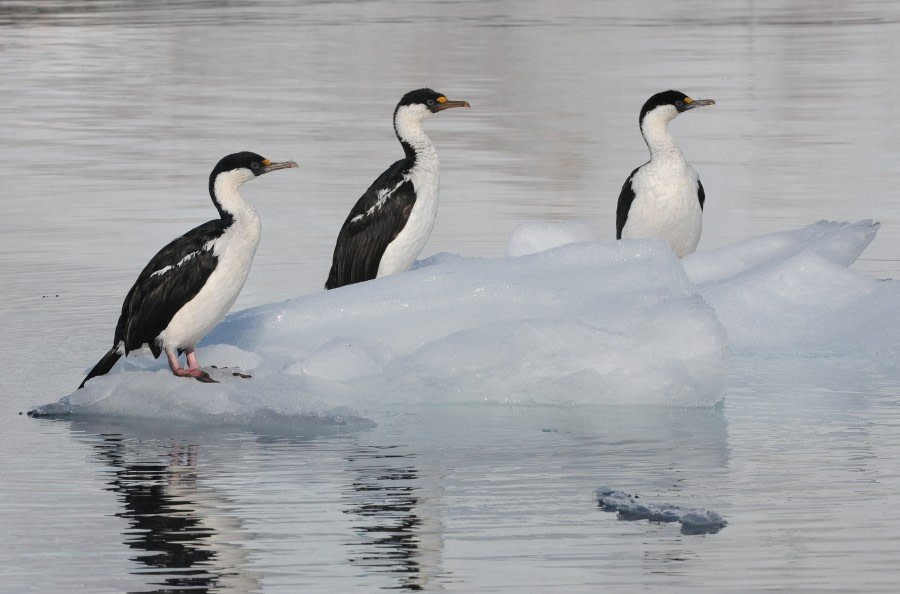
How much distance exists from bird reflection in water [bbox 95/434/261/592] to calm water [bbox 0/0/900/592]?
16 mm

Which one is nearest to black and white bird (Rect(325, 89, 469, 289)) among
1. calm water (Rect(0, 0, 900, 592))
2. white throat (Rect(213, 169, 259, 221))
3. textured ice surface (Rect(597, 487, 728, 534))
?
calm water (Rect(0, 0, 900, 592))

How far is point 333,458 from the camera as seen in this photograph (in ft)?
26.5

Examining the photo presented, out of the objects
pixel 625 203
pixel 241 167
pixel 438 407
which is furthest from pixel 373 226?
pixel 438 407

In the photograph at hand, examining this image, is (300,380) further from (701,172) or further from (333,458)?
(701,172)

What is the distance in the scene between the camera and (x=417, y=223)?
462 inches

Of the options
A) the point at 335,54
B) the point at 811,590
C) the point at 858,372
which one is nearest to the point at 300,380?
the point at 858,372

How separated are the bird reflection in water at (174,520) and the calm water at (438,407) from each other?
0.05 feet

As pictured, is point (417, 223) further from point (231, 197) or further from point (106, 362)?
point (106, 362)

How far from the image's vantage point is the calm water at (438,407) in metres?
6.67

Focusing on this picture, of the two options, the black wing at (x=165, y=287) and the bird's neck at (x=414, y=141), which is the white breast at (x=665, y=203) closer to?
the bird's neck at (x=414, y=141)

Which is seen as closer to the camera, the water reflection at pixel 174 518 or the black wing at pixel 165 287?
Result: the water reflection at pixel 174 518

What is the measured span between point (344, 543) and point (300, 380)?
2466 millimetres

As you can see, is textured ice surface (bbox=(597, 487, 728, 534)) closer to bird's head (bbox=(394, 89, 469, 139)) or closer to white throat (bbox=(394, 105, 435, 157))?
white throat (bbox=(394, 105, 435, 157))

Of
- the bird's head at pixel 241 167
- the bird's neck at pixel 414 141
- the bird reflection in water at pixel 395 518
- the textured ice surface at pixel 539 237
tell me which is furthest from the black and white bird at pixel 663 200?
the bird reflection in water at pixel 395 518
